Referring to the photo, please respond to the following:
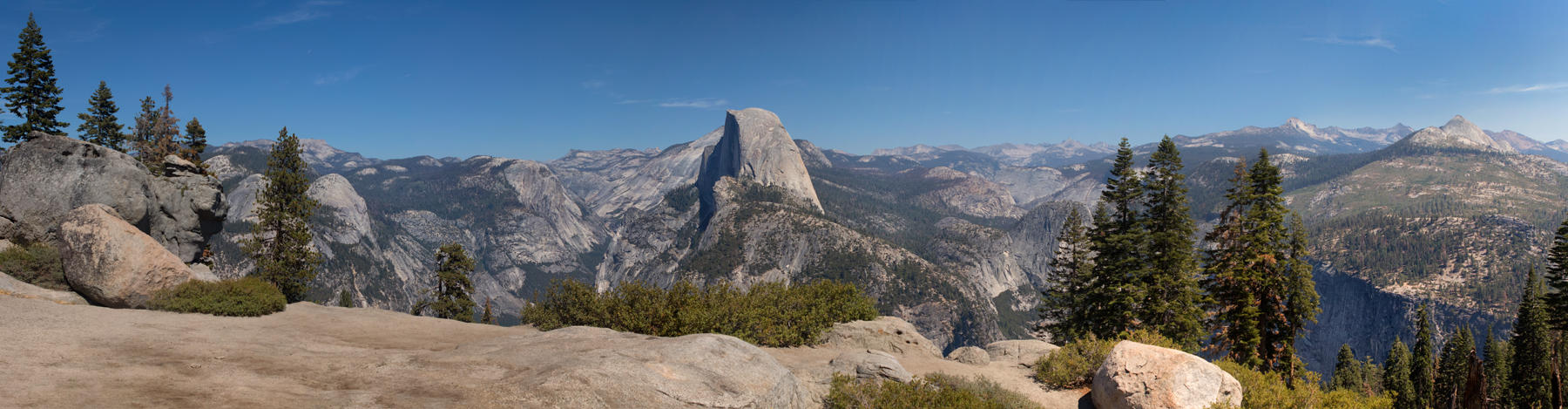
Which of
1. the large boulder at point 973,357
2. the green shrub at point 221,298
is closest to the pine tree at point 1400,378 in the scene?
the large boulder at point 973,357

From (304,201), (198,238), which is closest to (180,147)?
(198,238)

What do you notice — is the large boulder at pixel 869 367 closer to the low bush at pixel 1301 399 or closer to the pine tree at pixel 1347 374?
the low bush at pixel 1301 399

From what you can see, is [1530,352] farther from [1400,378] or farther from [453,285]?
[453,285]

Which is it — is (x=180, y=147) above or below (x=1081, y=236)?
above

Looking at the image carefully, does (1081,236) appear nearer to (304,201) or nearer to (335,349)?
(335,349)

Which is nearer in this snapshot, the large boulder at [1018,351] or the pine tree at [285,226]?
the large boulder at [1018,351]

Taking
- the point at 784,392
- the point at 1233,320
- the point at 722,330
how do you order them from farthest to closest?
the point at 1233,320 → the point at 722,330 → the point at 784,392
